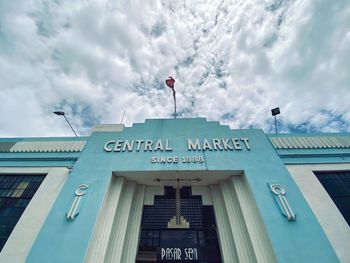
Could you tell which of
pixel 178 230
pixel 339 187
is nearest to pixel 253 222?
pixel 178 230

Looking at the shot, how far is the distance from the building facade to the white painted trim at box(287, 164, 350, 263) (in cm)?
5

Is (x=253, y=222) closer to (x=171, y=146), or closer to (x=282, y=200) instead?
(x=282, y=200)

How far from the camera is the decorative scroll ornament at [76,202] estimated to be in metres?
9.91

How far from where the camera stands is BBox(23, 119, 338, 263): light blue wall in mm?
8766

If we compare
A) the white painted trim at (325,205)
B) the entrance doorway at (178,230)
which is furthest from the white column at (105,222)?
the white painted trim at (325,205)

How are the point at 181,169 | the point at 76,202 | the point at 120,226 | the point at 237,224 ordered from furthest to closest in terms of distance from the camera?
the point at 181,169 → the point at 120,226 → the point at 237,224 → the point at 76,202

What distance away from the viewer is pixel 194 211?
42.2 feet

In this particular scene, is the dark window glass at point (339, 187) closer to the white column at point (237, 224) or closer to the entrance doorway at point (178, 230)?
the white column at point (237, 224)

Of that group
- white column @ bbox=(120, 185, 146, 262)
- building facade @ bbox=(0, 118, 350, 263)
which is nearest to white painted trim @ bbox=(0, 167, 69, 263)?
building facade @ bbox=(0, 118, 350, 263)

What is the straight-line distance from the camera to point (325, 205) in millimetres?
10781

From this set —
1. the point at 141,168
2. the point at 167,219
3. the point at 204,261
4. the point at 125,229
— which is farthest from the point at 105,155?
the point at 204,261

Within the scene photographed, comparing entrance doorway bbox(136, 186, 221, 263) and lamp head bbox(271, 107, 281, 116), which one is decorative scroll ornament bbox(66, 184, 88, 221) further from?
lamp head bbox(271, 107, 281, 116)

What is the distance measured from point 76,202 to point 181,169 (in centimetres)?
636

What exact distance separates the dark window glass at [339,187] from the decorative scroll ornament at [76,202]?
1511cm
